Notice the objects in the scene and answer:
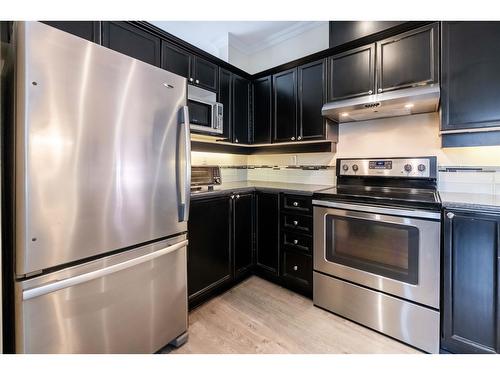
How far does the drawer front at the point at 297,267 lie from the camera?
2.17 m

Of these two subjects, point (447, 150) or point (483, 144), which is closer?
point (483, 144)

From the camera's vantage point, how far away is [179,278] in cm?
154

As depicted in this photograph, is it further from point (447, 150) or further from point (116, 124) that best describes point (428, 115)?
point (116, 124)

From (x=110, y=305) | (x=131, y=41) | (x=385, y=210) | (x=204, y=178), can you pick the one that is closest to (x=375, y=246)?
(x=385, y=210)

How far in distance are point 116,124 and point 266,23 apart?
2393mm

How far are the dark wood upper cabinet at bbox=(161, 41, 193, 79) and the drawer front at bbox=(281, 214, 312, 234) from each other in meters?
1.60

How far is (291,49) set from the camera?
9.71ft

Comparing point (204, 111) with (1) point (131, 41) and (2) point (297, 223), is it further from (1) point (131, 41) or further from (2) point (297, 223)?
(2) point (297, 223)

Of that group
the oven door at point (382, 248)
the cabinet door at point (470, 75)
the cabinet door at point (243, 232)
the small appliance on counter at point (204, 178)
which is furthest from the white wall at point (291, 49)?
the oven door at point (382, 248)

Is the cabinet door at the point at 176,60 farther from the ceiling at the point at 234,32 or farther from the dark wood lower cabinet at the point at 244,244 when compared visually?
the dark wood lower cabinet at the point at 244,244

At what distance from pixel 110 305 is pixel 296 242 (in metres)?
1.55

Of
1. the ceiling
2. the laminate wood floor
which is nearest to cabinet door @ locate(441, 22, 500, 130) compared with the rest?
the ceiling

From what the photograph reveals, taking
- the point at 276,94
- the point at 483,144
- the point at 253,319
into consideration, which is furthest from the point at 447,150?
the point at 253,319

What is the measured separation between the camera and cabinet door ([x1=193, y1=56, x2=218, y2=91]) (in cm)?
225
